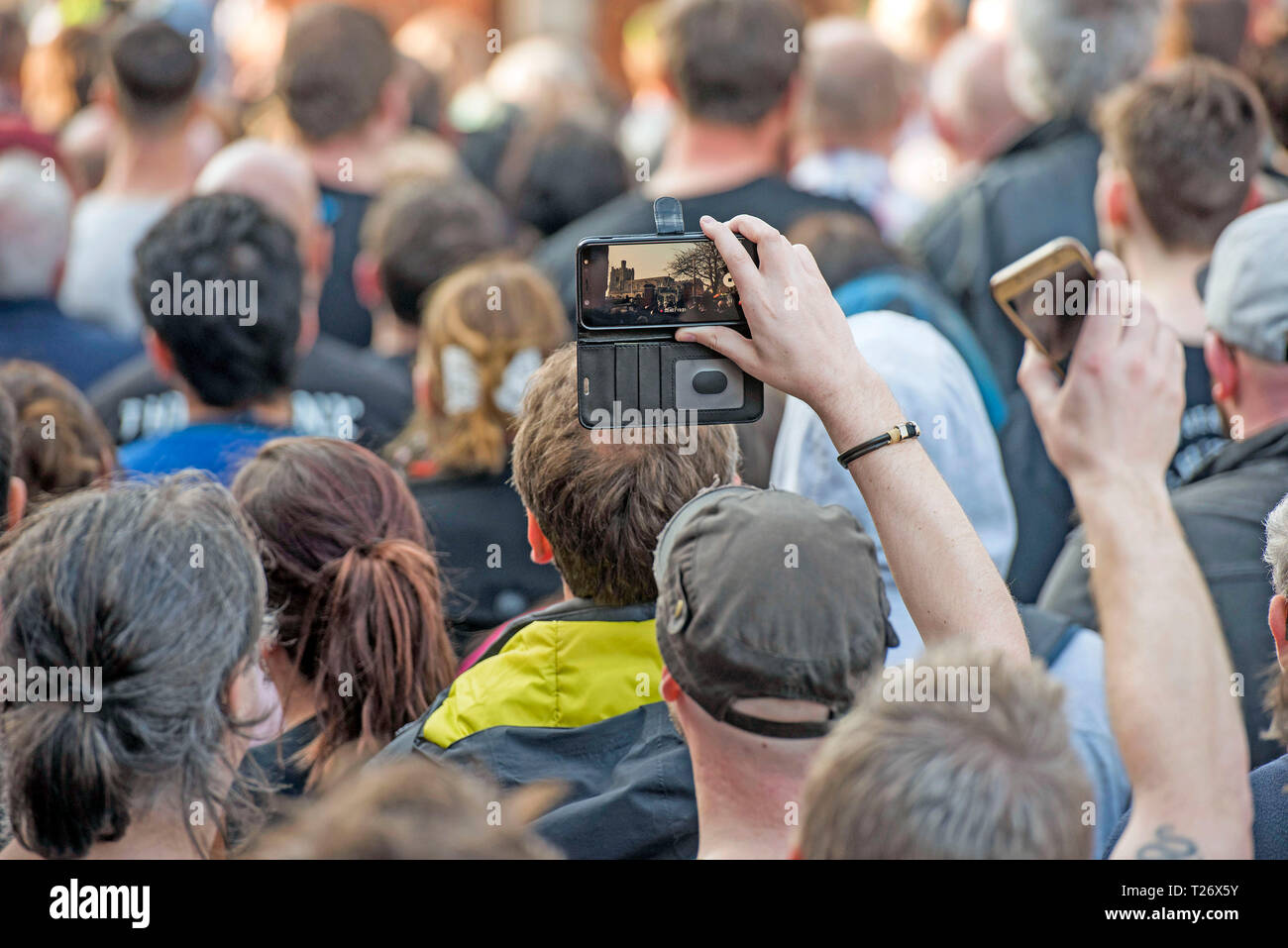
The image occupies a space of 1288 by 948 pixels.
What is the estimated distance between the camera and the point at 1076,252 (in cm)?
151

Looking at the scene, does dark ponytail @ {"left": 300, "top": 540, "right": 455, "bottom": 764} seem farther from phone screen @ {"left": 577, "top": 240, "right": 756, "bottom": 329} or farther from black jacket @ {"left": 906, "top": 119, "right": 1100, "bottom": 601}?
black jacket @ {"left": 906, "top": 119, "right": 1100, "bottom": 601}

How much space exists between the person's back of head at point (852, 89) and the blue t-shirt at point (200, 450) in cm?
281

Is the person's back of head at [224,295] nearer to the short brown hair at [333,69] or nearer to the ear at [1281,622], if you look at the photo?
the short brown hair at [333,69]

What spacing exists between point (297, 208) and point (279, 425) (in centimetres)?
116

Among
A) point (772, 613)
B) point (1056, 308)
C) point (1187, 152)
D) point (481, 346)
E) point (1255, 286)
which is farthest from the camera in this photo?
point (1187, 152)

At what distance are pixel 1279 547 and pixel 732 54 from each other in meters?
2.47

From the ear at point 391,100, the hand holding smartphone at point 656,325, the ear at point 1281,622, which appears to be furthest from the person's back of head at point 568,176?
the ear at point 1281,622

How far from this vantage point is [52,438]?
251 centimetres

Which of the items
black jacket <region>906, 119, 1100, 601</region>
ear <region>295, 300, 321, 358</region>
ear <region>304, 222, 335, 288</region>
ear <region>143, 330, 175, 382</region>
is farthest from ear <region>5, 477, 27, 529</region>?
black jacket <region>906, 119, 1100, 601</region>

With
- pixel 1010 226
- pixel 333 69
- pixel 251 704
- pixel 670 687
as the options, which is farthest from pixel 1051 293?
pixel 333 69

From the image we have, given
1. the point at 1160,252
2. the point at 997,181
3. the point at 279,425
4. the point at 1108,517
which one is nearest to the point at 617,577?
the point at 1108,517

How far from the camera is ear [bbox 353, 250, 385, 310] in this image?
→ 3.79m

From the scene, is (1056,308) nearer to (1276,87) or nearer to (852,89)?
(1276,87)

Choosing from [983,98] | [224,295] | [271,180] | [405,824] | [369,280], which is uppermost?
[983,98]
